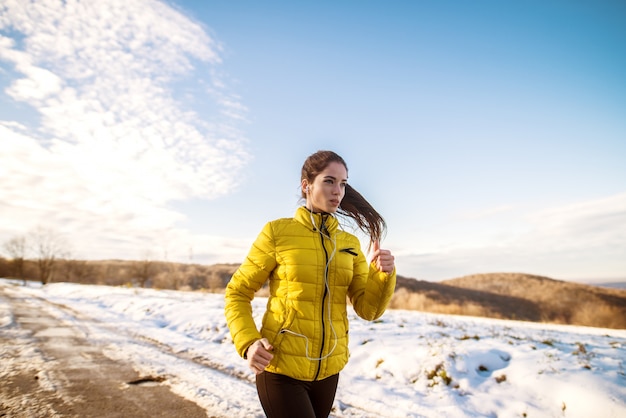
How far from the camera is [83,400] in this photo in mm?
4051

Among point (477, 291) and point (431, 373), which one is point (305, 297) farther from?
point (477, 291)

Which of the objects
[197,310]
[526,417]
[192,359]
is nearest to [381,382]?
[526,417]

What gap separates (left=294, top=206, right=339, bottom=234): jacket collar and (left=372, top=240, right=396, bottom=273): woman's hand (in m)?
0.31

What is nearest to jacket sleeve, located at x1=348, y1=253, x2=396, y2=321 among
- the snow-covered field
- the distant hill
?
the snow-covered field

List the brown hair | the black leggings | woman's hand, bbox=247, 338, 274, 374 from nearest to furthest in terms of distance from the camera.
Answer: woman's hand, bbox=247, 338, 274, 374 < the black leggings < the brown hair

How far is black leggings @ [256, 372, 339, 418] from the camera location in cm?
174

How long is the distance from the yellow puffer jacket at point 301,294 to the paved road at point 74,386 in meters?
2.70

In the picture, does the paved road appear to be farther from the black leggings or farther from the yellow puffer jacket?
the yellow puffer jacket

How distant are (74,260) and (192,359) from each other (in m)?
60.9

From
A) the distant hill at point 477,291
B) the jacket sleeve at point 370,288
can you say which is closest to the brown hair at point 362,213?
the jacket sleeve at point 370,288

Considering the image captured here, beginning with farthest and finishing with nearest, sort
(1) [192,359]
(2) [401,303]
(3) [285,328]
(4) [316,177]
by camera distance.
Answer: (2) [401,303]
(1) [192,359]
(4) [316,177]
(3) [285,328]

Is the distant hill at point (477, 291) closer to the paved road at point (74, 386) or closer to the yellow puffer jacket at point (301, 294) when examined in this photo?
the paved road at point (74, 386)

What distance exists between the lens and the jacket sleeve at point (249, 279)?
186cm

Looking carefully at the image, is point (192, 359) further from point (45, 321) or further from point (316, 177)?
point (45, 321)
